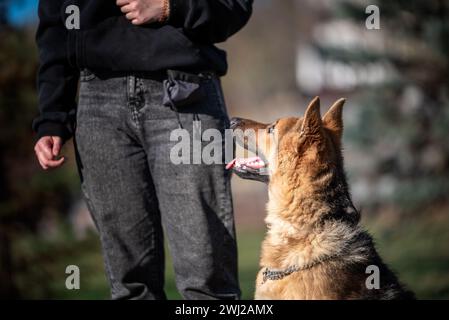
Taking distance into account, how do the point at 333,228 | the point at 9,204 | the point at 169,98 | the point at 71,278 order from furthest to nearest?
the point at 9,204
the point at 71,278
the point at 333,228
the point at 169,98

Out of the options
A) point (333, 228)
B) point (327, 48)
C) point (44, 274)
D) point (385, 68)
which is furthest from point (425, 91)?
point (333, 228)

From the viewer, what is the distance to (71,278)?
15.4ft

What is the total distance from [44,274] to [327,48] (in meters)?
7.47

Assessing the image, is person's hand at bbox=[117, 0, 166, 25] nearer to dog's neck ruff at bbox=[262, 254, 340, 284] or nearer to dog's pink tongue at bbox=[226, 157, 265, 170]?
dog's pink tongue at bbox=[226, 157, 265, 170]

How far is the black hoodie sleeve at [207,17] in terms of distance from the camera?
3484mm

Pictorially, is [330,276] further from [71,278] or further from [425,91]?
[425,91]

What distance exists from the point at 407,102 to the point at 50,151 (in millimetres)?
10590

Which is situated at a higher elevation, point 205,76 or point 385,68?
point 385,68

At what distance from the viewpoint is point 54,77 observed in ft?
12.6

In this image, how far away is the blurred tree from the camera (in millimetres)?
12641

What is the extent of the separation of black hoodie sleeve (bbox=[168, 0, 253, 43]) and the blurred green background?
65.4 inches

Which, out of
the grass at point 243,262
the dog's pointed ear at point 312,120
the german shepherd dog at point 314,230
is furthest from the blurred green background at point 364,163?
the dog's pointed ear at point 312,120

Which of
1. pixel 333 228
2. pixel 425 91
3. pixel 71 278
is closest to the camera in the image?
pixel 333 228

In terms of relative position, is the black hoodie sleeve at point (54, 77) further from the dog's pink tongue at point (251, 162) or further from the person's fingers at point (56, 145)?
the dog's pink tongue at point (251, 162)
